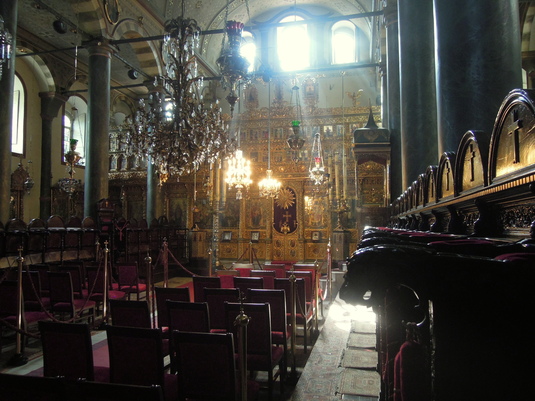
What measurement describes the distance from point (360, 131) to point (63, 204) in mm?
14042

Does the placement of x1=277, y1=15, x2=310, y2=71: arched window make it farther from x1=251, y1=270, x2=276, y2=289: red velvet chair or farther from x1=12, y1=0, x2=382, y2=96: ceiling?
x1=251, y1=270, x2=276, y2=289: red velvet chair

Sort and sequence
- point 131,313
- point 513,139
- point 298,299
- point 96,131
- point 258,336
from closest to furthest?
1. point 513,139
2. point 258,336
3. point 131,313
4. point 298,299
5. point 96,131

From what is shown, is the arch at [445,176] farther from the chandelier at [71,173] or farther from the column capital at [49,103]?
the column capital at [49,103]

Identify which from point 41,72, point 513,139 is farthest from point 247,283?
point 41,72

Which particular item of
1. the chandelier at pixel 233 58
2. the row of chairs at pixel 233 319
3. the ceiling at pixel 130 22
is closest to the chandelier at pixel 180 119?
the chandelier at pixel 233 58

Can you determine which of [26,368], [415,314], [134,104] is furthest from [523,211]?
[134,104]

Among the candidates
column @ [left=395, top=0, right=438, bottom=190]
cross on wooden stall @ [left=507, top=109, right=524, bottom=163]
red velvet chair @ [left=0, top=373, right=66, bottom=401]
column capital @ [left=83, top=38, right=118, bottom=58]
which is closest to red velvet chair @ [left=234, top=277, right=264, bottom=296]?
column @ [left=395, top=0, right=438, bottom=190]

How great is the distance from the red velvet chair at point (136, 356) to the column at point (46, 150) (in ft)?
50.3

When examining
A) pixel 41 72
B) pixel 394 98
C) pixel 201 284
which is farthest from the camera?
pixel 41 72

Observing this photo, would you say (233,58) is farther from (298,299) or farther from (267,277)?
(298,299)

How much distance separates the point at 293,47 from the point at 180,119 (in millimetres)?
13016

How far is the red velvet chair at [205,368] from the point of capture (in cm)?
245

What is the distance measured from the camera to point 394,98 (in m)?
8.77

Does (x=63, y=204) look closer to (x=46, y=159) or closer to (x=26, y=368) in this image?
(x=46, y=159)
